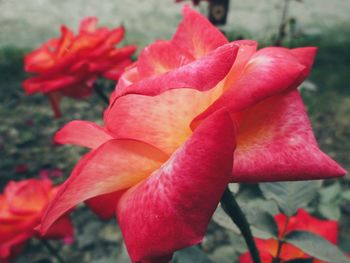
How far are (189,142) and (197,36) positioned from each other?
14 centimetres

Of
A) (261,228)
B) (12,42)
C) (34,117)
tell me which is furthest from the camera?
(12,42)

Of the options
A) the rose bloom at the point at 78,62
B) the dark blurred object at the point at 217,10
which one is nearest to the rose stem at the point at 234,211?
the rose bloom at the point at 78,62

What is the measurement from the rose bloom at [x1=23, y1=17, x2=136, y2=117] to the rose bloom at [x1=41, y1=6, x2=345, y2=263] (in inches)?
15.0

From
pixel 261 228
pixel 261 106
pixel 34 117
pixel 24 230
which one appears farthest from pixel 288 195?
pixel 34 117

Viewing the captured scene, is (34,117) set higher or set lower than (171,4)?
lower

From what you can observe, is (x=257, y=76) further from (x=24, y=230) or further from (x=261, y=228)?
(x=24, y=230)

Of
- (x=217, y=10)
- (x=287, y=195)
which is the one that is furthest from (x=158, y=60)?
(x=217, y=10)

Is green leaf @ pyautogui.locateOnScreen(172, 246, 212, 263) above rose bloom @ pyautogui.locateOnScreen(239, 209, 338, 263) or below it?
above

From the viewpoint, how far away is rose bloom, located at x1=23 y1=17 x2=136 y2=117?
29.5 inches

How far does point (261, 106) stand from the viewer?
0.33 m

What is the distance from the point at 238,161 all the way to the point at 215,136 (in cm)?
5

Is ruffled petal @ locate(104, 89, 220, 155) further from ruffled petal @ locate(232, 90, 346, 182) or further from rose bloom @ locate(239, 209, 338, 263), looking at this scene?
rose bloom @ locate(239, 209, 338, 263)

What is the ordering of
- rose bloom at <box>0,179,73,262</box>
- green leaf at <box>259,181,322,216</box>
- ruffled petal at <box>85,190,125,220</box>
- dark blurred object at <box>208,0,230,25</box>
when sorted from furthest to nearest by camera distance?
dark blurred object at <box>208,0,230,25</box> < rose bloom at <box>0,179,73,262</box> < green leaf at <box>259,181,322,216</box> < ruffled petal at <box>85,190,125,220</box>

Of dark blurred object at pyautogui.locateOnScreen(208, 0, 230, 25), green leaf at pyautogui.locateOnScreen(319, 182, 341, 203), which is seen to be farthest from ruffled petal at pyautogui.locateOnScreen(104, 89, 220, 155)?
dark blurred object at pyautogui.locateOnScreen(208, 0, 230, 25)
